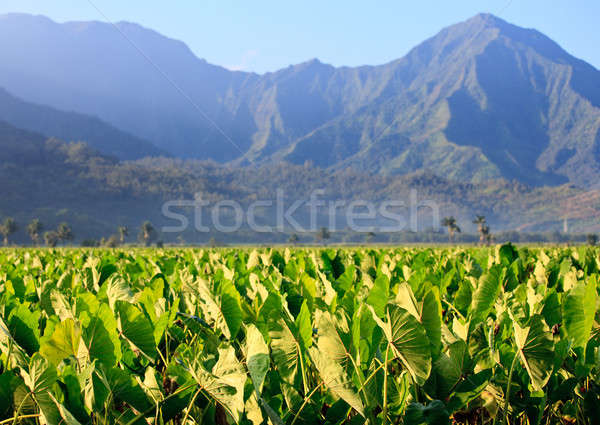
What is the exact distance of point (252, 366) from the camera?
98 centimetres

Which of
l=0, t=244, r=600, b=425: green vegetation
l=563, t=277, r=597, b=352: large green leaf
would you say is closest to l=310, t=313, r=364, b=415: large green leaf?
l=0, t=244, r=600, b=425: green vegetation

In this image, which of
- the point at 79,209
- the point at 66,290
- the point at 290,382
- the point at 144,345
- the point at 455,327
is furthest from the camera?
the point at 79,209

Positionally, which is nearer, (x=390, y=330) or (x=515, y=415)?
(x=390, y=330)

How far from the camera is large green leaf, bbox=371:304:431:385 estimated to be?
3.19ft

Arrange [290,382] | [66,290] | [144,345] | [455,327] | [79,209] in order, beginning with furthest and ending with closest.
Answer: [79,209]
[66,290]
[455,327]
[144,345]
[290,382]

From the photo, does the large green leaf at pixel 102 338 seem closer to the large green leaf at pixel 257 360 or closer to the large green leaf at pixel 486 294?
the large green leaf at pixel 257 360

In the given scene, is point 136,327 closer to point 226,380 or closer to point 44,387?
point 44,387

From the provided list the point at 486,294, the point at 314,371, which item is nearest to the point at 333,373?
the point at 314,371

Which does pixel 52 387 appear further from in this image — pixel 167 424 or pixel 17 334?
pixel 17 334

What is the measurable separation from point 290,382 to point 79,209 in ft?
475

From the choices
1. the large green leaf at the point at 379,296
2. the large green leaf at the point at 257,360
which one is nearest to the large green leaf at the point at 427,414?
the large green leaf at the point at 257,360

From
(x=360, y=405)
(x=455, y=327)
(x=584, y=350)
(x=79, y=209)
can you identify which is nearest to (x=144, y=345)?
(x=360, y=405)

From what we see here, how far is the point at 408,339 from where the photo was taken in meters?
1.01

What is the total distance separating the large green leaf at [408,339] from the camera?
973mm
